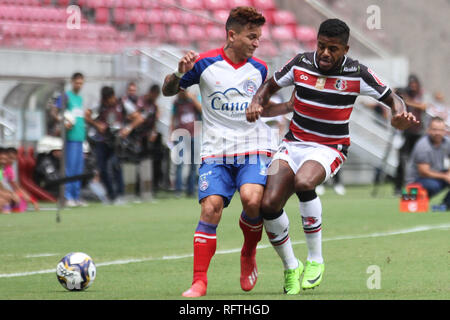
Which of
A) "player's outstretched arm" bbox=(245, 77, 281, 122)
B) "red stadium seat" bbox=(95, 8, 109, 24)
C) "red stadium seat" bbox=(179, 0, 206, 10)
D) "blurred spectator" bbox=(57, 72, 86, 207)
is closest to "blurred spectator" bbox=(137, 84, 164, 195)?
"blurred spectator" bbox=(57, 72, 86, 207)

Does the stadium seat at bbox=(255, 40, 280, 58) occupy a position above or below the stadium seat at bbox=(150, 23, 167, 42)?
below

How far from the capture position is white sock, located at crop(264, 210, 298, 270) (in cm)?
727

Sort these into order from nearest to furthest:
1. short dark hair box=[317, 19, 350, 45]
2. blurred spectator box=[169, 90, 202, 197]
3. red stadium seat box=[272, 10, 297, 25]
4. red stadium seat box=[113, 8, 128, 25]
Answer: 1. short dark hair box=[317, 19, 350, 45]
2. blurred spectator box=[169, 90, 202, 197]
3. red stadium seat box=[113, 8, 128, 25]
4. red stadium seat box=[272, 10, 297, 25]

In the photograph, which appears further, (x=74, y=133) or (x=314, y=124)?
(x=74, y=133)

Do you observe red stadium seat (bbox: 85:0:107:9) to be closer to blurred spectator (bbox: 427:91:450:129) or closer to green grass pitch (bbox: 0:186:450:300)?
blurred spectator (bbox: 427:91:450:129)

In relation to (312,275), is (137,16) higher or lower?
higher

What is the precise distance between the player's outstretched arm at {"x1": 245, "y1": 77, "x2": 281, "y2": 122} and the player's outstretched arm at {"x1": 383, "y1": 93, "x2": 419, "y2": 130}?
87 cm

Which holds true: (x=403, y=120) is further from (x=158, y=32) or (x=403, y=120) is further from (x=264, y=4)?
(x=264, y=4)

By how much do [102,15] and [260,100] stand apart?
1576 cm

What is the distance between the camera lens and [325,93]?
7.34 meters

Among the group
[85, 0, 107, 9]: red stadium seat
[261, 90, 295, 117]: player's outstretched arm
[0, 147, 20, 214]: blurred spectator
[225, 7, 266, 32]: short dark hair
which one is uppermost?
[85, 0, 107, 9]: red stadium seat

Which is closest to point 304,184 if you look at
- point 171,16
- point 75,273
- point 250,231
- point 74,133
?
point 250,231
